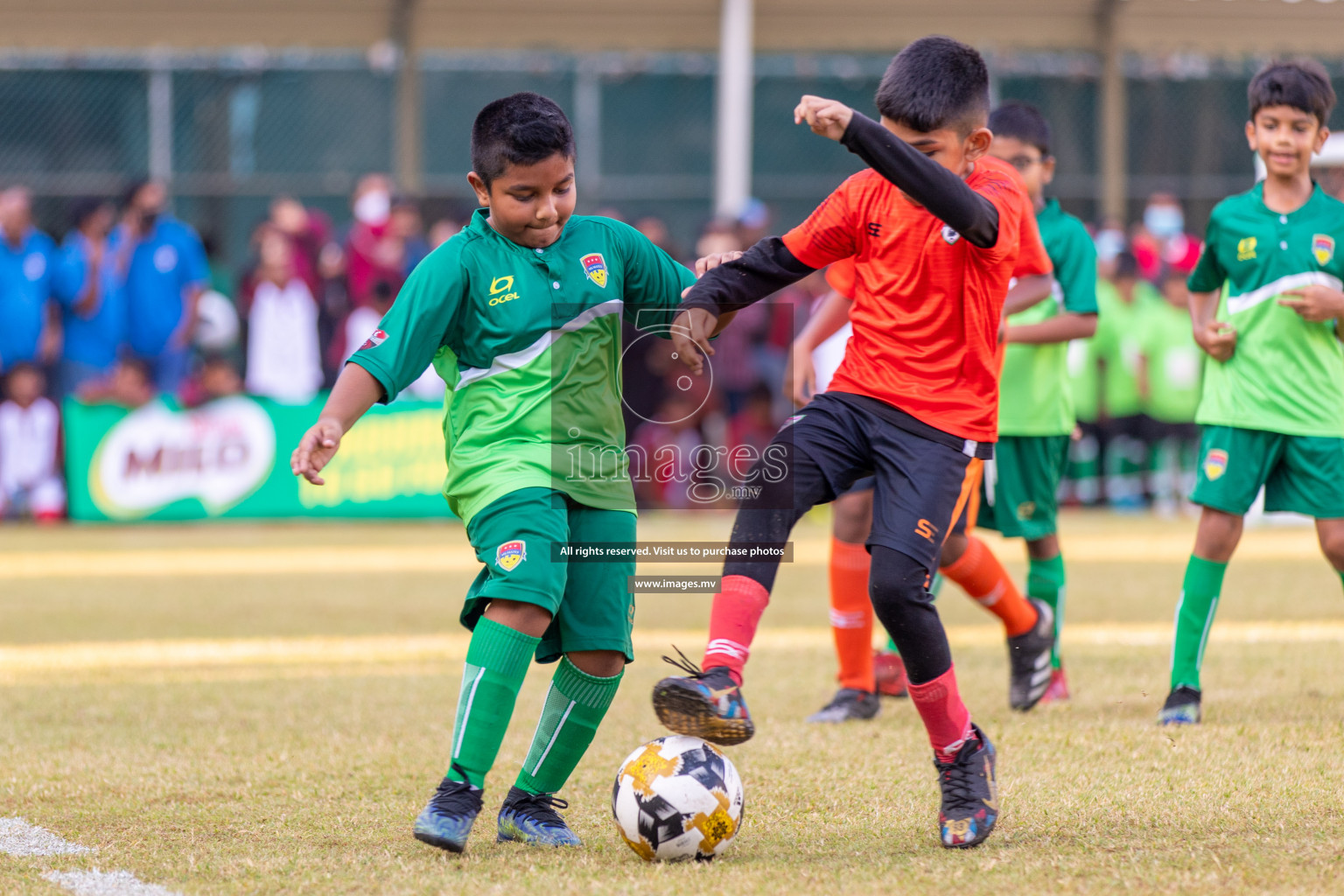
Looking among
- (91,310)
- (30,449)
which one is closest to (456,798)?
(30,449)

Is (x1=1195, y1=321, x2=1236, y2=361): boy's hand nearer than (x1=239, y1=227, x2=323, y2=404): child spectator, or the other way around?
(x1=1195, y1=321, x2=1236, y2=361): boy's hand

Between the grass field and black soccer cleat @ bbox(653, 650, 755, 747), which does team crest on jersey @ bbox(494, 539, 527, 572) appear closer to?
black soccer cleat @ bbox(653, 650, 755, 747)

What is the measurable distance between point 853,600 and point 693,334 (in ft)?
7.18

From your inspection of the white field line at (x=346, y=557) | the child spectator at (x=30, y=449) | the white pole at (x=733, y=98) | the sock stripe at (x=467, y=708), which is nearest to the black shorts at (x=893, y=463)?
the sock stripe at (x=467, y=708)

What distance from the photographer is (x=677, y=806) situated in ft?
11.5

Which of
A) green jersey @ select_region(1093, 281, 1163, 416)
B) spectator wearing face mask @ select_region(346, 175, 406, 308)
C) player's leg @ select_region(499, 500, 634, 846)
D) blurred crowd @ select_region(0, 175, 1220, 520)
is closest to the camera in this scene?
player's leg @ select_region(499, 500, 634, 846)

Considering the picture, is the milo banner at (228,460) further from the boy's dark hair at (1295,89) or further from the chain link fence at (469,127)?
the boy's dark hair at (1295,89)

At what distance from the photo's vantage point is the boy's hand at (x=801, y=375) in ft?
16.4

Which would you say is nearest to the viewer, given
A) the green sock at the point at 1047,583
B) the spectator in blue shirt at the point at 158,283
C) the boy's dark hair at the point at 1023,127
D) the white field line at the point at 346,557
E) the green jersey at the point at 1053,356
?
the boy's dark hair at the point at 1023,127

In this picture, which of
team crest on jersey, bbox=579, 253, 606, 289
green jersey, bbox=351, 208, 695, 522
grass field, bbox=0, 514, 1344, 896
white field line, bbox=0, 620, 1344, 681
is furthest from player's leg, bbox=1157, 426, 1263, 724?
team crest on jersey, bbox=579, 253, 606, 289

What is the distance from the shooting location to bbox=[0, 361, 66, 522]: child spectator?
12.6m

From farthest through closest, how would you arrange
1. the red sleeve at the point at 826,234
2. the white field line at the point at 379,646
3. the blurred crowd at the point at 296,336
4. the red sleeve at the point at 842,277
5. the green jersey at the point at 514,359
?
1. the blurred crowd at the point at 296,336
2. the white field line at the point at 379,646
3. the red sleeve at the point at 842,277
4. the red sleeve at the point at 826,234
5. the green jersey at the point at 514,359

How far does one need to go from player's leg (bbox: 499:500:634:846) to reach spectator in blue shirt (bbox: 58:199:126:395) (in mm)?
10535

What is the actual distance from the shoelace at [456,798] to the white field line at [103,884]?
1.93 feet
